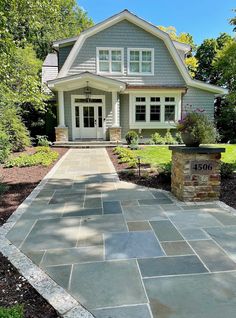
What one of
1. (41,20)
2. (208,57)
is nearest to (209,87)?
(41,20)

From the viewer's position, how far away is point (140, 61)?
16.1 metres

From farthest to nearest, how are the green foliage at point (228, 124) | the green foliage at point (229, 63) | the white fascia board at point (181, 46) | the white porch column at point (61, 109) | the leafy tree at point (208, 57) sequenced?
1. the leafy tree at point (208, 57)
2. the green foliage at point (228, 124)
3. the white fascia board at point (181, 46)
4. the white porch column at point (61, 109)
5. the green foliage at point (229, 63)

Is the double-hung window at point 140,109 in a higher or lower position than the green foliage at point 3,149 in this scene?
higher

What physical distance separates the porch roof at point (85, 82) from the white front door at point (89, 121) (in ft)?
3.83

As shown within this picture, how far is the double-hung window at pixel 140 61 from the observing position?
1599 centimetres

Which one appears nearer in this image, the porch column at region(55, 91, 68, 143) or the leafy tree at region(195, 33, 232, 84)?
the porch column at region(55, 91, 68, 143)

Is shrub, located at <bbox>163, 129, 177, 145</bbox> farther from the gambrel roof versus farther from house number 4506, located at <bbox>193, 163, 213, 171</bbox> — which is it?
house number 4506, located at <bbox>193, 163, 213, 171</bbox>

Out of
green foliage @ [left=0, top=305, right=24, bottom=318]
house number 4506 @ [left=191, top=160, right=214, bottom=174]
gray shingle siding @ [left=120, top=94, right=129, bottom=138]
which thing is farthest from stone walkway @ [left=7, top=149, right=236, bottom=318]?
gray shingle siding @ [left=120, top=94, right=129, bottom=138]

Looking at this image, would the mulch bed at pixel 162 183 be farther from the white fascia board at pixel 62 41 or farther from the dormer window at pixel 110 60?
the white fascia board at pixel 62 41

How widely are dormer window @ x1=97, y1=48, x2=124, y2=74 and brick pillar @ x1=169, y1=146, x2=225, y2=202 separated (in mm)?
12228

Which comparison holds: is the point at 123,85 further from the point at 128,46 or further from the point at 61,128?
the point at 61,128

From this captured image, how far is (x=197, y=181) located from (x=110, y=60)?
42.1 feet

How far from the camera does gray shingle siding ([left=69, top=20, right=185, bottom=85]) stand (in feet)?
51.5

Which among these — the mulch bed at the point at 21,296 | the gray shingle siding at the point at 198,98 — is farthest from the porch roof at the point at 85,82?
the mulch bed at the point at 21,296
